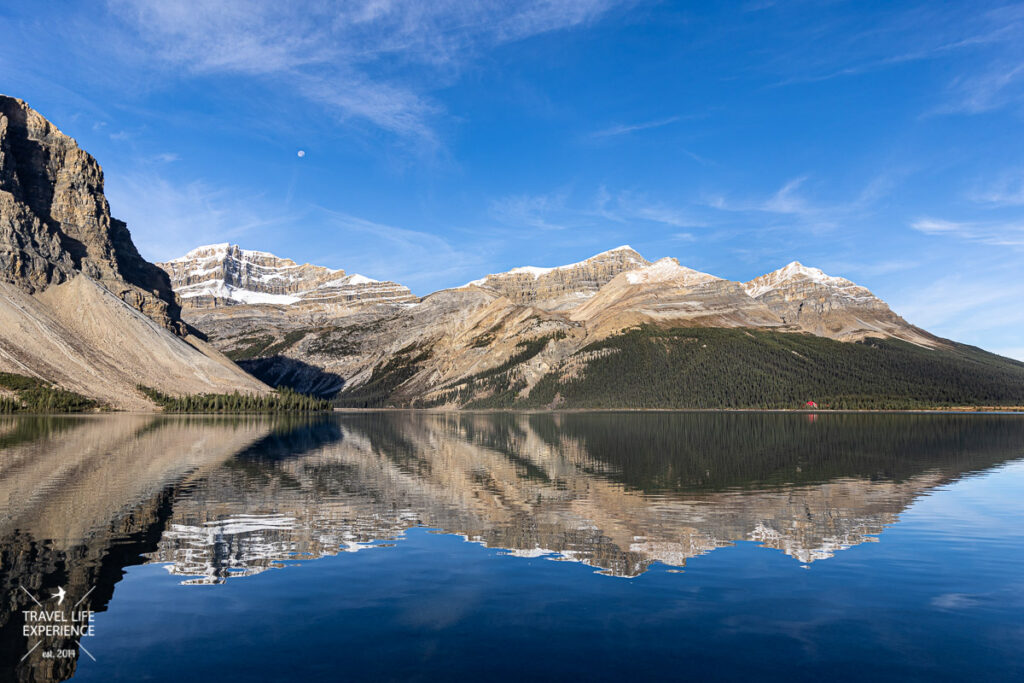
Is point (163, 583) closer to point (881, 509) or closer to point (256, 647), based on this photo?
point (256, 647)

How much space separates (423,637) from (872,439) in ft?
365

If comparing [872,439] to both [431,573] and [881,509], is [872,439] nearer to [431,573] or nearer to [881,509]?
[881,509]

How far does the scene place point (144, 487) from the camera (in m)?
55.2

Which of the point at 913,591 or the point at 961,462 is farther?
the point at 961,462

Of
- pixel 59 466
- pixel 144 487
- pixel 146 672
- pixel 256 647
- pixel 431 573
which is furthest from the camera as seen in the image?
pixel 59 466

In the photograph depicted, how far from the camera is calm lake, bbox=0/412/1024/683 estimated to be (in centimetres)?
2175

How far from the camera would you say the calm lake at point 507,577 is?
71.4ft

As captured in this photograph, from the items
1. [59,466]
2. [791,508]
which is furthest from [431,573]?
[59,466]

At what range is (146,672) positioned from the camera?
20594 mm

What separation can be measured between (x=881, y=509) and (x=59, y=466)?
227ft

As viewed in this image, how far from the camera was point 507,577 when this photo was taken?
31.0 metres

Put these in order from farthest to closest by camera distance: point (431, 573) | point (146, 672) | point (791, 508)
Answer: point (791, 508) → point (431, 573) → point (146, 672)

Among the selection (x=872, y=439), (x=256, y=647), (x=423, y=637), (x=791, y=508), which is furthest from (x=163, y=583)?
(x=872, y=439)

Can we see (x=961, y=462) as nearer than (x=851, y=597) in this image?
No
